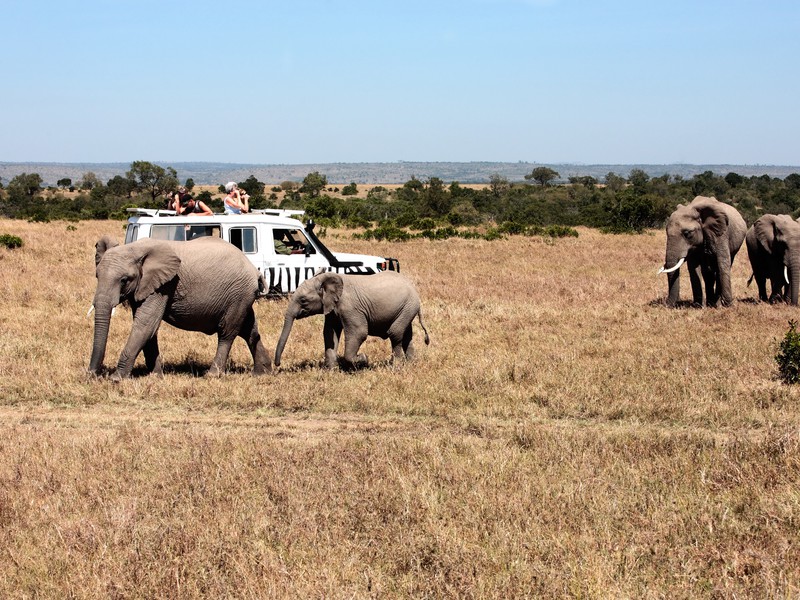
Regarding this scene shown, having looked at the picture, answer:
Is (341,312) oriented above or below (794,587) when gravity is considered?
above

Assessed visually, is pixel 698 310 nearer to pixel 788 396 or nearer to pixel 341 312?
pixel 788 396

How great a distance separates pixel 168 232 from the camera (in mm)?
15523

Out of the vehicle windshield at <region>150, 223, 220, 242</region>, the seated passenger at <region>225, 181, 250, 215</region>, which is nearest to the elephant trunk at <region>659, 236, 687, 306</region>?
the seated passenger at <region>225, 181, 250, 215</region>

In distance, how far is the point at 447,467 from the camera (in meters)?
7.34

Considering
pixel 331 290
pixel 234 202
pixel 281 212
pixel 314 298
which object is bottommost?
pixel 314 298

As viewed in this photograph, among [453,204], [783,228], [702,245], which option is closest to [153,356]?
[702,245]

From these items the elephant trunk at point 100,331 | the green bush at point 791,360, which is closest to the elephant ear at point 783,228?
the green bush at point 791,360

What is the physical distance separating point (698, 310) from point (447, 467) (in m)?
10.4

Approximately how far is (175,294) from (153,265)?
0.53 metres

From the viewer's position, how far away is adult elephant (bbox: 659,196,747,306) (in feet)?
54.0

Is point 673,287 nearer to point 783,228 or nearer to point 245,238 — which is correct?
point 783,228

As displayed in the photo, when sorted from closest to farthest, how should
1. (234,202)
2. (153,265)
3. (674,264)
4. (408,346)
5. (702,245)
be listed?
(153,265) < (408,346) < (674,264) < (702,245) < (234,202)

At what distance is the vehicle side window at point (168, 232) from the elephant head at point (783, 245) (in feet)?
36.3

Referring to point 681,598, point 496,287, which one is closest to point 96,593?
point 681,598
